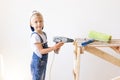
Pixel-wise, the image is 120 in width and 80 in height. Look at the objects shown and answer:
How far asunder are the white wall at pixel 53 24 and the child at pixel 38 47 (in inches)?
11.2

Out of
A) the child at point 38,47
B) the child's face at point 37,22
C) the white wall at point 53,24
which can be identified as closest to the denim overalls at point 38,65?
the child at point 38,47

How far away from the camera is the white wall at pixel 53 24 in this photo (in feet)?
5.23

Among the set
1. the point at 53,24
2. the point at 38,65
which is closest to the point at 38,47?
the point at 38,65

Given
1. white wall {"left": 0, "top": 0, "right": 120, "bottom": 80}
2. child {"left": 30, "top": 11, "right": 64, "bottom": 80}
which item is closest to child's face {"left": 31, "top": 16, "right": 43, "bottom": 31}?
child {"left": 30, "top": 11, "right": 64, "bottom": 80}

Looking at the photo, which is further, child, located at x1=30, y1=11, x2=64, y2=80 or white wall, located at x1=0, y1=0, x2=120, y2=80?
white wall, located at x1=0, y1=0, x2=120, y2=80

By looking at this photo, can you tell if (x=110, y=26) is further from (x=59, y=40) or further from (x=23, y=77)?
(x=23, y=77)

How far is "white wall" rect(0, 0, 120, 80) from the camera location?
159 cm

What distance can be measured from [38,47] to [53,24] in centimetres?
38

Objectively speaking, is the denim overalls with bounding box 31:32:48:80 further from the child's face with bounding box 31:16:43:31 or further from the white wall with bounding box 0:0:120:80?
the white wall with bounding box 0:0:120:80

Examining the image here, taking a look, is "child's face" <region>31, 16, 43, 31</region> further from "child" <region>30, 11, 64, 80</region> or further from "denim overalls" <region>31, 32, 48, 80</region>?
"denim overalls" <region>31, 32, 48, 80</region>

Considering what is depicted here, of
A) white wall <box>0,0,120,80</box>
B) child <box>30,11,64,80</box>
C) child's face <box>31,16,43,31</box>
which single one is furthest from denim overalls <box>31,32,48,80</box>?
white wall <box>0,0,120,80</box>

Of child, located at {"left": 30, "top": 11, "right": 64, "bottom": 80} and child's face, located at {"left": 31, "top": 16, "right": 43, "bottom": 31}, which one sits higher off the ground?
child's face, located at {"left": 31, "top": 16, "right": 43, "bottom": 31}

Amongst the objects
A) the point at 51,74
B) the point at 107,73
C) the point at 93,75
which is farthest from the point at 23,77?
the point at 107,73

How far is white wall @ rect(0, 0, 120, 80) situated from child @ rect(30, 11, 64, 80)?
28 cm
